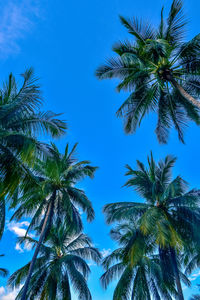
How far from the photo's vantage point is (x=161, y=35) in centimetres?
923

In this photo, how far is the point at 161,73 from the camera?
28.2 feet

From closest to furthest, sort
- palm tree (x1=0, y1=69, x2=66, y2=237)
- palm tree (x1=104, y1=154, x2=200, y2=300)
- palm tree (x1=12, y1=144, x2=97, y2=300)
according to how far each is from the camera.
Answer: palm tree (x1=0, y1=69, x2=66, y2=237) < palm tree (x1=104, y1=154, x2=200, y2=300) < palm tree (x1=12, y1=144, x2=97, y2=300)

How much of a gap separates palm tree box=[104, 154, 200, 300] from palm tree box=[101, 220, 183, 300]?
3.17ft

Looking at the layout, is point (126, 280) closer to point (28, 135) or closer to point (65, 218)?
point (65, 218)

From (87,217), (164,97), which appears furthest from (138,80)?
(87,217)

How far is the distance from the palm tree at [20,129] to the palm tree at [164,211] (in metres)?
6.50

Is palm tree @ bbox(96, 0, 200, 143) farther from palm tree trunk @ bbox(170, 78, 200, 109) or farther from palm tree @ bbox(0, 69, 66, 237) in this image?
palm tree @ bbox(0, 69, 66, 237)

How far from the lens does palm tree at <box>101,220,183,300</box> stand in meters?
11.7

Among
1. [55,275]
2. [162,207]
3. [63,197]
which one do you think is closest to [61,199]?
[63,197]

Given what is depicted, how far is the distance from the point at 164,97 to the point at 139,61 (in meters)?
2.71

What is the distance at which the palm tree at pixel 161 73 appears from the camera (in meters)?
8.45

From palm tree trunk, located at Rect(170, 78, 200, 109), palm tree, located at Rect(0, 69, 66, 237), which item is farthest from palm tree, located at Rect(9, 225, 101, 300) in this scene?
palm tree trunk, located at Rect(170, 78, 200, 109)

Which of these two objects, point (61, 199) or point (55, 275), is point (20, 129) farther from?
point (55, 275)

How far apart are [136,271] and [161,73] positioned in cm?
1287
